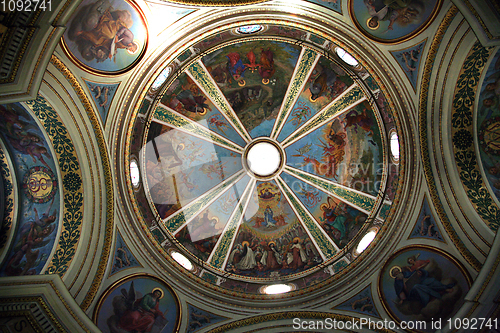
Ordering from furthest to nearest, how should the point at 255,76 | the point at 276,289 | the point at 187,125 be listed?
the point at 187,125, the point at 255,76, the point at 276,289

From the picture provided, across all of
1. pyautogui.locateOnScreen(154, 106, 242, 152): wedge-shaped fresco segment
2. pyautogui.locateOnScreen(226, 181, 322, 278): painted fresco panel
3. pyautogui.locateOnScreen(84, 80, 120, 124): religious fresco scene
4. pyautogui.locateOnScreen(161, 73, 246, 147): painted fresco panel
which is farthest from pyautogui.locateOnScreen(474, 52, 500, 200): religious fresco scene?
pyautogui.locateOnScreen(84, 80, 120, 124): religious fresco scene

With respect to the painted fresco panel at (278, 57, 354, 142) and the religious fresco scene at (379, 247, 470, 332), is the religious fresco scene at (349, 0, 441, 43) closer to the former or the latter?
the painted fresco panel at (278, 57, 354, 142)

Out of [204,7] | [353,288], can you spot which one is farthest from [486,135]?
[204,7]

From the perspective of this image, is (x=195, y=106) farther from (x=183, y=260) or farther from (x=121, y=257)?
(x=121, y=257)

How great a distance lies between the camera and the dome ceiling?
13250 mm

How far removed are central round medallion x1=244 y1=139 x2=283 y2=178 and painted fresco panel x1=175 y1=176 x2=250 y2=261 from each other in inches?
24.8

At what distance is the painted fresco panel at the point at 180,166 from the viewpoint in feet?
47.1

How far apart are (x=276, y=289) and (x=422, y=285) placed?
17.1ft

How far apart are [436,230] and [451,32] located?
5.88 meters

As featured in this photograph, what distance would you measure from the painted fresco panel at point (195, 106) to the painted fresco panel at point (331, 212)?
332 centimetres

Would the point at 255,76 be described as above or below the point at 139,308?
above

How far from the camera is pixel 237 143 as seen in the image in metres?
Answer: 16.5

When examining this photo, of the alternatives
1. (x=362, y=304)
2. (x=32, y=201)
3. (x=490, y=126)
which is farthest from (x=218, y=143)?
(x=490, y=126)

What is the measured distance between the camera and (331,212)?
608 inches
